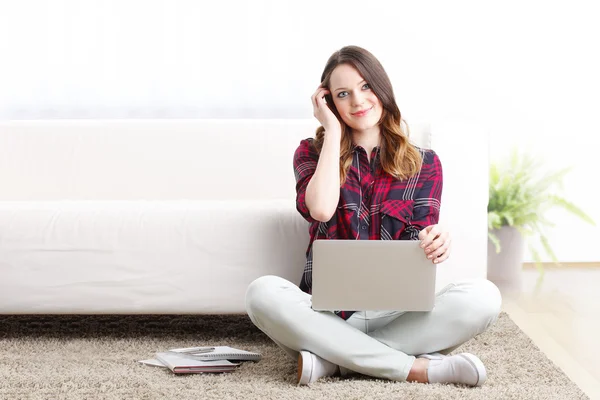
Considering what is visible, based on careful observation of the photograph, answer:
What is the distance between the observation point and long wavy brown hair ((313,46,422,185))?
1.88m

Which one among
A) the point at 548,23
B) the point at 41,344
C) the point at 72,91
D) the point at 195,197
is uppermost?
the point at 548,23

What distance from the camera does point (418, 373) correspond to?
1.68m

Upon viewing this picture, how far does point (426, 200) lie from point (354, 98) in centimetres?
30

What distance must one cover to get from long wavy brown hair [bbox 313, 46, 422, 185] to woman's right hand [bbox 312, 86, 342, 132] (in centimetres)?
5

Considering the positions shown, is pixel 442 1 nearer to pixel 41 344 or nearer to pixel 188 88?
pixel 188 88

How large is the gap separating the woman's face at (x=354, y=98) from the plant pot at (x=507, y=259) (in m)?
1.59

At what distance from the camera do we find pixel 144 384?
5.48 feet

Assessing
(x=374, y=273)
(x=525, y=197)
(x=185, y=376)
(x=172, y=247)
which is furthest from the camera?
(x=525, y=197)

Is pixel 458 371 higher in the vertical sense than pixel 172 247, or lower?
lower

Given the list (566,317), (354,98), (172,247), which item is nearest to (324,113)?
(354,98)

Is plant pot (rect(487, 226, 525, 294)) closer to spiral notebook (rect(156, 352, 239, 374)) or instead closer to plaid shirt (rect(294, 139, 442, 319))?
plaid shirt (rect(294, 139, 442, 319))

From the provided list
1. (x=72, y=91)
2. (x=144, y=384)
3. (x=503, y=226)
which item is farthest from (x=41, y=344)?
(x=503, y=226)

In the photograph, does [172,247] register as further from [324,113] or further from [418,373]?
[418,373]

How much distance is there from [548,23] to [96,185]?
2.21m
